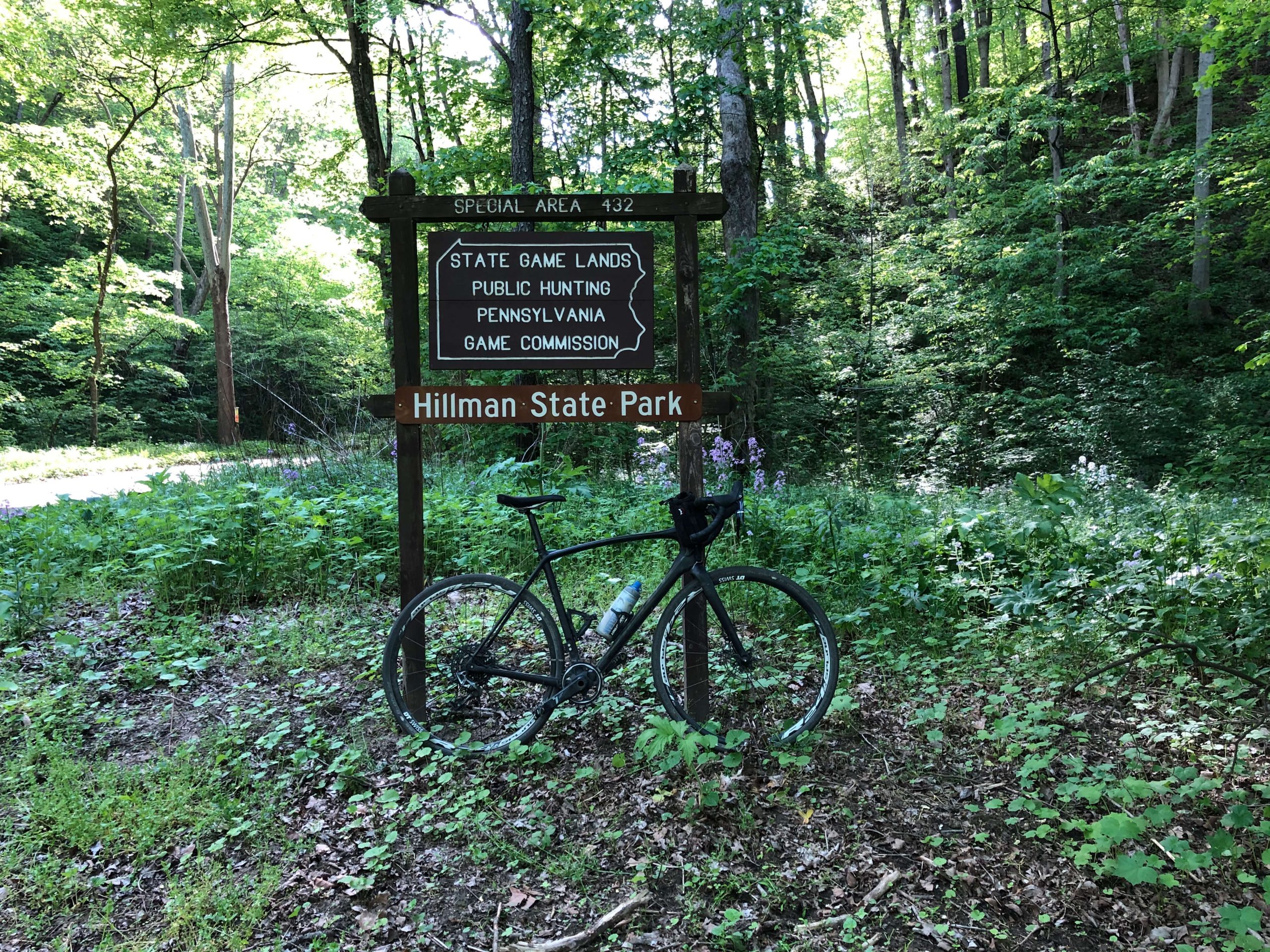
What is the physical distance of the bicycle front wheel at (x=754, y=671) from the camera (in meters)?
3.22

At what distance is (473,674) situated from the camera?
3482mm

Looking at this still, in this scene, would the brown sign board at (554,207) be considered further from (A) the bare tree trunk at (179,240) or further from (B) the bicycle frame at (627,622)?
(A) the bare tree trunk at (179,240)

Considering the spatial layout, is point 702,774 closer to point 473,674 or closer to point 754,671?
point 754,671

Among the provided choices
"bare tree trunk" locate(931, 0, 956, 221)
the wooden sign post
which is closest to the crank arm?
the wooden sign post

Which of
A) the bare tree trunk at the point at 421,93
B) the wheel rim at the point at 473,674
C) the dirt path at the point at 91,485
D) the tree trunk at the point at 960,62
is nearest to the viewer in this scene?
the wheel rim at the point at 473,674

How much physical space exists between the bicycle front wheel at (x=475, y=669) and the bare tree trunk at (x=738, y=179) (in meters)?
6.75

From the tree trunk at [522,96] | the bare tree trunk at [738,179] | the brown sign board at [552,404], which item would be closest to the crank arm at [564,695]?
the brown sign board at [552,404]

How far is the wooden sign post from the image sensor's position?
340cm

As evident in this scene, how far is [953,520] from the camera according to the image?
16.6ft

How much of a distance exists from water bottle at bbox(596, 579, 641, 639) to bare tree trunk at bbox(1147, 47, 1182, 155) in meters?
18.1

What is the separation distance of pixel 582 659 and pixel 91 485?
1184cm

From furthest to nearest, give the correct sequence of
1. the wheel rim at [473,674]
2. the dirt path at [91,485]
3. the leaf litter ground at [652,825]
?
the dirt path at [91,485] → the wheel rim at [473,674] → the leaf litter ground at [652,825]

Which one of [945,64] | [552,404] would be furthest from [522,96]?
[945,64]

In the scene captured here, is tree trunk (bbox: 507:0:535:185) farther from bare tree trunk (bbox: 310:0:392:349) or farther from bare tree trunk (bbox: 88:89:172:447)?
bare tree trunk (bbox: 88:89:172:447)
